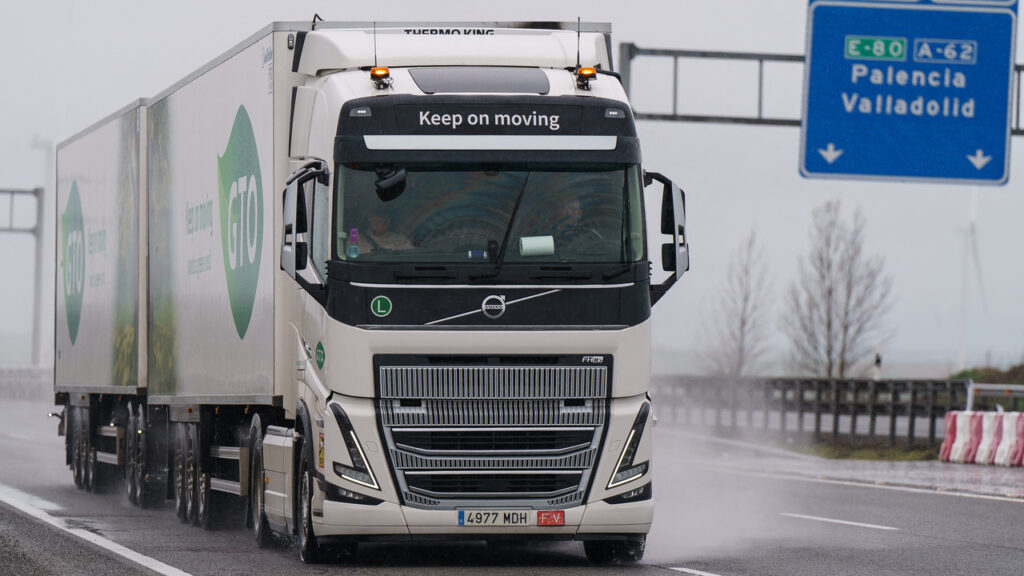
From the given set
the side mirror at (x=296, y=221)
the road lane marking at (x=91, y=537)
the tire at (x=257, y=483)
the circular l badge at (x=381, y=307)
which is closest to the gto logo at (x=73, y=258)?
the road lane marking at (x=91, y=537)

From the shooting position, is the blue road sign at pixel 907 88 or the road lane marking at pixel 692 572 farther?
the blue road sign at pixel 907 88

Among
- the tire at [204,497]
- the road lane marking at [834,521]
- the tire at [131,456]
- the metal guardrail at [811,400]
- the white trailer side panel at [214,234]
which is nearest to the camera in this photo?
the white trailer side panel at [214,234]

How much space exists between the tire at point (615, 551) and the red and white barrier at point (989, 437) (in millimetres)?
16430

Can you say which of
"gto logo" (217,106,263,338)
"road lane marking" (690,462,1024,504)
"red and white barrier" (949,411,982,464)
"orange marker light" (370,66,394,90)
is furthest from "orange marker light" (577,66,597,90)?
"red and white barrier" (949,411,982,464)

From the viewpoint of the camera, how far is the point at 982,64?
23922mm

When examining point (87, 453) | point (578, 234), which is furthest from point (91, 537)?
point (87, 453)

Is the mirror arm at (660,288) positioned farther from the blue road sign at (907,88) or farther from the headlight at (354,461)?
the blue road sign at (907,88)

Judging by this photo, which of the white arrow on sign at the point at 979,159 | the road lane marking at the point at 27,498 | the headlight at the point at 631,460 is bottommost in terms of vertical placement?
the road lane marking at the point at 27,498

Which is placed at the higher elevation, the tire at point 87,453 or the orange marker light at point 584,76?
the orange marker light at point 584,76

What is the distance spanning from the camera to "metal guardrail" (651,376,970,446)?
34188mm

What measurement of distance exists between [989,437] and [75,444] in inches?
560

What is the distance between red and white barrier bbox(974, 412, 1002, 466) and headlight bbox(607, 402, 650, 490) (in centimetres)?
1693

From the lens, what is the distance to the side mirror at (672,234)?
11273 millimetres

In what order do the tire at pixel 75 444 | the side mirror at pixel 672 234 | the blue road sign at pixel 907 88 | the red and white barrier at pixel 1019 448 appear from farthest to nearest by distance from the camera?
the red and white barrier at pixel 1019 448, the blue road sign at pixel 907 88, the tire at pixel 75 444, the side mirror at pixel 672 234
